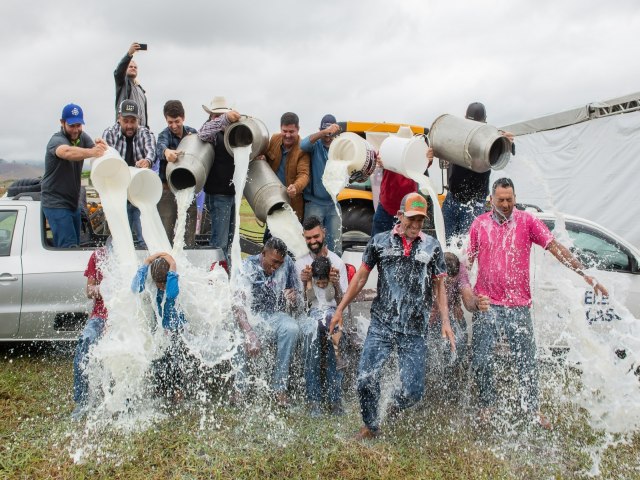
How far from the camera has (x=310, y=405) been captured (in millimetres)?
4551

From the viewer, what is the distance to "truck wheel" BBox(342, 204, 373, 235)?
7.72 metres

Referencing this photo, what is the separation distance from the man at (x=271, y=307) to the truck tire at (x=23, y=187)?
3053mm

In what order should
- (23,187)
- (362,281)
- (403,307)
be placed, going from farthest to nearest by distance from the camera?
1. (23,187)
2. (362,281)
3. (403,307)

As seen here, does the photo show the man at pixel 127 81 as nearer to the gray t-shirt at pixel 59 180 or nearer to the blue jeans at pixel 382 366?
the gray t-shirt at pixel 59 180

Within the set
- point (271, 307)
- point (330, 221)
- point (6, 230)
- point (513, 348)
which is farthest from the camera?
point (330, 221)

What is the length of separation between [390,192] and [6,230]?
3687 millimetres

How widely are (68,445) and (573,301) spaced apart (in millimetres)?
4127

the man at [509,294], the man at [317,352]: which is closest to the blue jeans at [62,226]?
the man at [317,352]

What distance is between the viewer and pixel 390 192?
224 inches

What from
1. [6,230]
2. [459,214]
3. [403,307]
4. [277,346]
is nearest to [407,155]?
[459,214]

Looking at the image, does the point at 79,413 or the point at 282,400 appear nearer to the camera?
the point at 79,413

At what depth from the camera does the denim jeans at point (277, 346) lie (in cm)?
455

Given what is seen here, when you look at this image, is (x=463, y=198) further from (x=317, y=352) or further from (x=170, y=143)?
(x=170, y=143)

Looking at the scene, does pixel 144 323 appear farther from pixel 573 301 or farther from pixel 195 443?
pixel 573 301
